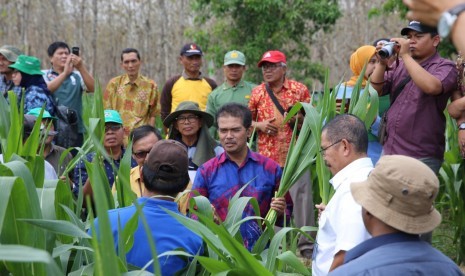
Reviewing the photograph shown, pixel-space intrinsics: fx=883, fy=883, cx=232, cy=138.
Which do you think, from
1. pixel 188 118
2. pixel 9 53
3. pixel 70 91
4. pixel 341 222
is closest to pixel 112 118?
pixel 188 118

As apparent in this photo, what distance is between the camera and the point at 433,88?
15.1ft

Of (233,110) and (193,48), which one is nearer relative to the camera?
(233,110)

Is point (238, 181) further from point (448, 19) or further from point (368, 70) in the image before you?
point (448, 19)

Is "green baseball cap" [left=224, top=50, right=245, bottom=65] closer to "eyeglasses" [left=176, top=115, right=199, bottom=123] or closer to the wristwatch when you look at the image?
"eyeglasses" [left=176, top=115, right=199, bottom=123]

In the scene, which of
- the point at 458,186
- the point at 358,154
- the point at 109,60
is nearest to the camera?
the point at 358,154

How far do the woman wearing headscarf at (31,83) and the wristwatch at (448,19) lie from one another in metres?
5.17

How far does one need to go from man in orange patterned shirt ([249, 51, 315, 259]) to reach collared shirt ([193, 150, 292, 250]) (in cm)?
149

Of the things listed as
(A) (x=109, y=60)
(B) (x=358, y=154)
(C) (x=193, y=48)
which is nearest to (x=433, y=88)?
(B) (x=358, y=154)

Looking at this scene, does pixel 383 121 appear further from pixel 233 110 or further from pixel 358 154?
pixel 358 154

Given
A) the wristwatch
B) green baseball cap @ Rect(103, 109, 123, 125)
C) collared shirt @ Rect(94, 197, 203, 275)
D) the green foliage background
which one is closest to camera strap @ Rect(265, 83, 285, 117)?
green baseball cap @ Rect(103, 109, 123, 125)

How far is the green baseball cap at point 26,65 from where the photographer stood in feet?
21.6

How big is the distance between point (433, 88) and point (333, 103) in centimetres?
86

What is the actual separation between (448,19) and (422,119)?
3.23 meters

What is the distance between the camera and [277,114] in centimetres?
627
